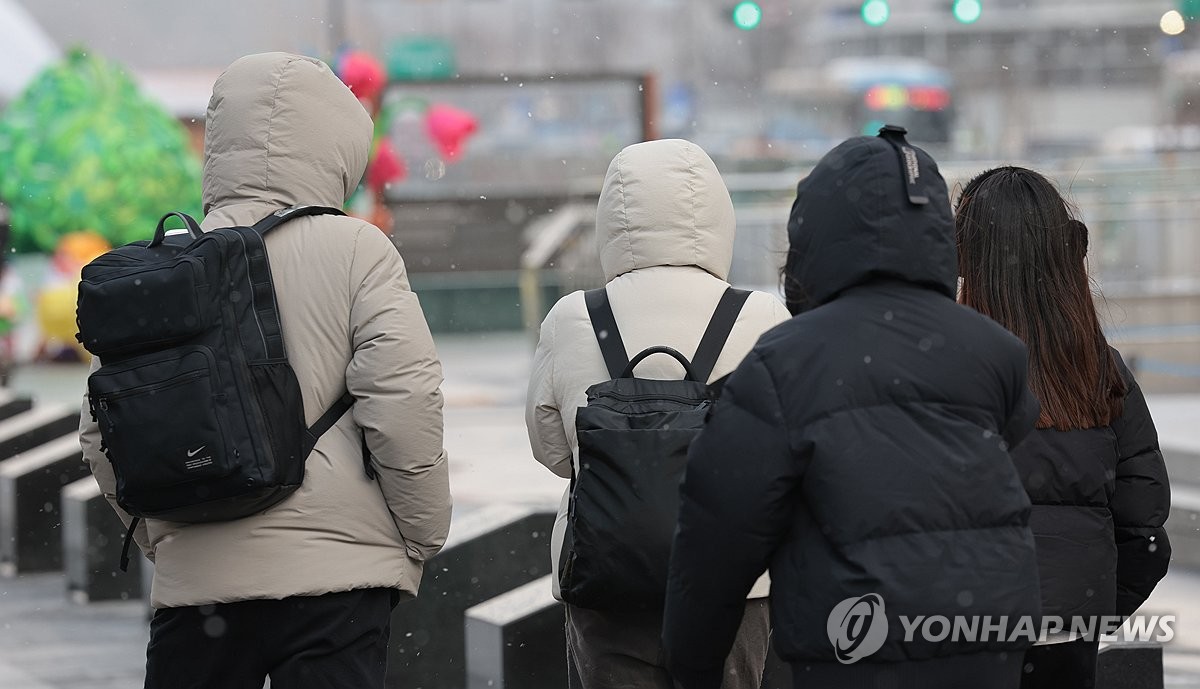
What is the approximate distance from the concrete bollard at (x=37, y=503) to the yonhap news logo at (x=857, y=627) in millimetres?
6050

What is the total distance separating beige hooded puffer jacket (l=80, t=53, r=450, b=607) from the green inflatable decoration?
13.6 meters

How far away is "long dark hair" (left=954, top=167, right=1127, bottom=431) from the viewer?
2873 millimetres

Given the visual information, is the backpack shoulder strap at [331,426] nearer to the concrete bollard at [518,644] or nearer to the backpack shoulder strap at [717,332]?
the backpack shoulder strap at [717,332]

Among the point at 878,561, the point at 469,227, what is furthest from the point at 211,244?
the point at 469,227

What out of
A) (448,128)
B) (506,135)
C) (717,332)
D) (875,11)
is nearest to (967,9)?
(875,11)

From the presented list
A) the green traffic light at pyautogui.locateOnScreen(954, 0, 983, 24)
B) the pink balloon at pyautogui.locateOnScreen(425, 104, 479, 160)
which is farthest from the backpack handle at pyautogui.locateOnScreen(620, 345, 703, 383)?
the pink balloon at pyautogui.locateOnScreen(425, 104, 479, 160)

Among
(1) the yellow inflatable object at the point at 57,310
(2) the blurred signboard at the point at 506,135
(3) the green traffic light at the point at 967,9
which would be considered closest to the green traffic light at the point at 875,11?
(3) the green traffic light at the point at 967,9

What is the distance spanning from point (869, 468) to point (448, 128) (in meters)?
15.8

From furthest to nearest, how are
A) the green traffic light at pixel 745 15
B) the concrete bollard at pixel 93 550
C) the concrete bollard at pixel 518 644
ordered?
1. the green traffic light at pixel 745 15
2. the concrete bollard at pixel 93 550
3. the concrete bollard at pixel 518 644

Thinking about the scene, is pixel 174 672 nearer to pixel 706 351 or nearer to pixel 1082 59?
pixel 706 351

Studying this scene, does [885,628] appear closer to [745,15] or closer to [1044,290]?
[1044,290]

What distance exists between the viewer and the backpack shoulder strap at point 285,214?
111 inches

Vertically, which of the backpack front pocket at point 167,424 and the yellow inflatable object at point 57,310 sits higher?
the backpack front pocket at point 167,424

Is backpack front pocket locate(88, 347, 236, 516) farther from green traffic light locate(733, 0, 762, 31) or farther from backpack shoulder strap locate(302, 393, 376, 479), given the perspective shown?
green traffic light locate(733, 0, 762, 31)
